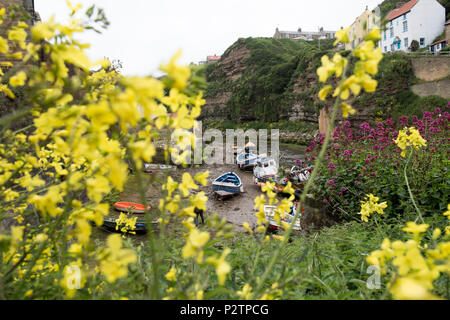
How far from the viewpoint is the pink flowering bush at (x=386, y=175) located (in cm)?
367

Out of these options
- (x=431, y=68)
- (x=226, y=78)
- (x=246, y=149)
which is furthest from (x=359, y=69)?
(x=226, y=78)

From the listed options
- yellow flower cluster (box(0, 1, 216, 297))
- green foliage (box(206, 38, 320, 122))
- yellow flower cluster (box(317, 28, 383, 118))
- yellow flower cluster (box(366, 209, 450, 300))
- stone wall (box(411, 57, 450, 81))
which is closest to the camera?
yellow flower cluster (box(366, 209, 450, 300))

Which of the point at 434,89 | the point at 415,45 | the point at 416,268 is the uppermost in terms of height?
the point at 415,45

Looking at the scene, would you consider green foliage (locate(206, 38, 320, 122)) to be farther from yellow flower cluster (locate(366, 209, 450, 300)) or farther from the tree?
yellow flower cluster (locate(366, 209, 450, 300))

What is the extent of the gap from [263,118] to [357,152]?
38.9 meters

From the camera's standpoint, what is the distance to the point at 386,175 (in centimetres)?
429

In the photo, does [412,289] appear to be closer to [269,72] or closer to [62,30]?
[62,30]

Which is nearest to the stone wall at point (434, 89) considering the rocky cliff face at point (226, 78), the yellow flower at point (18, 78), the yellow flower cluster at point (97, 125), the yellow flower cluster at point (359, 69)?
the yellow flower cluster at point (359, 69)

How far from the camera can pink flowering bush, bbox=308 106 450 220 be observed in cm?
367

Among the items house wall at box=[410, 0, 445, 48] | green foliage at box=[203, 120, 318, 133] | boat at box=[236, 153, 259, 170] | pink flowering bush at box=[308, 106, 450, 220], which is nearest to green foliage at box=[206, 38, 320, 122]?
green foliage at box=[203, 120, 318, 133]

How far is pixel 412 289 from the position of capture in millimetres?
614

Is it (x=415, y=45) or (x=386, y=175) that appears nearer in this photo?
(x=386, y=175)

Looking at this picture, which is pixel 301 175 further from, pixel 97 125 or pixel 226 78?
pixel 226 78
